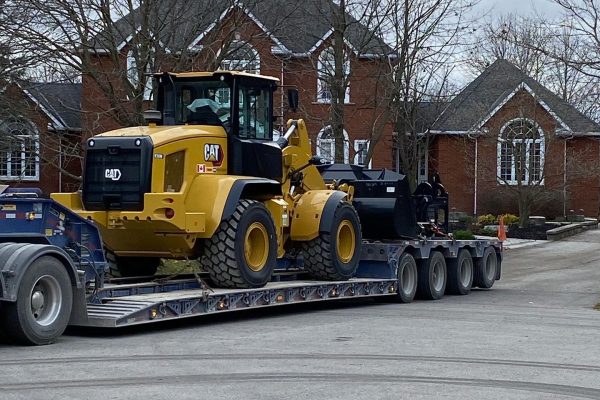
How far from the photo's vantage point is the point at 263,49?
27938 mm

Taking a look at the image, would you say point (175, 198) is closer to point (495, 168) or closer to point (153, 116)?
point (153, 116)

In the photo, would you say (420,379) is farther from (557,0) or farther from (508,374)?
(557,0)

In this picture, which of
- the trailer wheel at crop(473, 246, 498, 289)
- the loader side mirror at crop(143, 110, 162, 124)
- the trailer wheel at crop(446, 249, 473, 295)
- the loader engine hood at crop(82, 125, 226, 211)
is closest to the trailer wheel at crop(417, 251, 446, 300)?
the trailer wheel at crop(446, 249, 473, 295)

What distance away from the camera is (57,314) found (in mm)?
12281

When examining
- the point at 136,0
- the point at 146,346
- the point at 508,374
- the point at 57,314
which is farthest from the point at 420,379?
the point at 136,0

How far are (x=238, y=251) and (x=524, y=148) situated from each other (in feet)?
99.5

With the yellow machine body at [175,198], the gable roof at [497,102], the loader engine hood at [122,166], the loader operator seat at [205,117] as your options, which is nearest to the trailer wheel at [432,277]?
the yellow machine body at [175,198]

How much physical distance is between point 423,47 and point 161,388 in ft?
63.0

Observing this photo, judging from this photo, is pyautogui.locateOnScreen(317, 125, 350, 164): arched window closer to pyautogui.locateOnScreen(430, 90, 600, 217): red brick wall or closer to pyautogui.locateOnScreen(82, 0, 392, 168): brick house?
pyautogui.locateOnScreen(82, 0, 392, 168): brick house

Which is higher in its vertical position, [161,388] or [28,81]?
[28,81]

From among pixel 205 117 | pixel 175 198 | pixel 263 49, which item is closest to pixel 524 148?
pixel 263 49

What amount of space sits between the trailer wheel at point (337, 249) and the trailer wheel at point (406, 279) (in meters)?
1.45

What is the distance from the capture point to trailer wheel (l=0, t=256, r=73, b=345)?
38.5ft

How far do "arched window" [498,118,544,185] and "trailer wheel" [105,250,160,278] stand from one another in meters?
28.1
